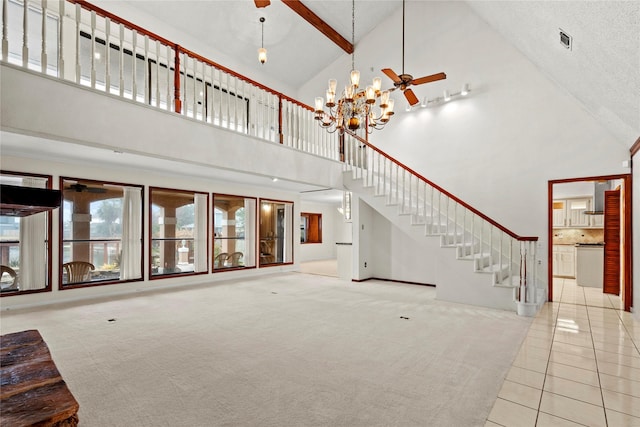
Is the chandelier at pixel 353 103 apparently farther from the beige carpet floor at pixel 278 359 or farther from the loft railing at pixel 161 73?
the beige carpet floor at pixel 278 359

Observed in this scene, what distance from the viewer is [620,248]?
5855 mm

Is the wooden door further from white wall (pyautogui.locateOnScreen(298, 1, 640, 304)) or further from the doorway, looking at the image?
white wall (pyautogui.locateOnScreen(298, 1, 640, 304))

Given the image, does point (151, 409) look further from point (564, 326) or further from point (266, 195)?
point (266, 195)

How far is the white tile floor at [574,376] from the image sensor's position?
2.13m

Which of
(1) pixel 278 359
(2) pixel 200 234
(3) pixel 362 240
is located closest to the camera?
(1) pixel 278 359

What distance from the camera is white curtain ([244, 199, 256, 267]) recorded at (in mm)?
8289

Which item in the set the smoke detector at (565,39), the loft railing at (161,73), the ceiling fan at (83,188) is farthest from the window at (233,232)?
the smoke detector at (565,39)

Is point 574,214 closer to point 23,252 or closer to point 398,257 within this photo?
point 398,257

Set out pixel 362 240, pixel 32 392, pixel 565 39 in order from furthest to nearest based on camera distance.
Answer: pixel 362 240
pixel 565 39
pixel 32 392

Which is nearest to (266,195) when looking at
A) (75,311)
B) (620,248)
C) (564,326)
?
(75,311)

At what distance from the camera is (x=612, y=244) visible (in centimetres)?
611

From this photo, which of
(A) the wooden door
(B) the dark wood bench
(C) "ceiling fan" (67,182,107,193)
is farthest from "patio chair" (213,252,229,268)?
(A) the wooden door

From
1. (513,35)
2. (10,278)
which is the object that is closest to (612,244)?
(513,35)

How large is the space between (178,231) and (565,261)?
9664 mm
